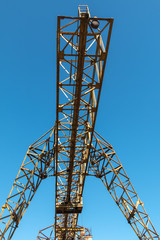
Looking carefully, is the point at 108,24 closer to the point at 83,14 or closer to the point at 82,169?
the point at 83,14

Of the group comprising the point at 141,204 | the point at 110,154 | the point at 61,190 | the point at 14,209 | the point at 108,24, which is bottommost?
the point at 14,209

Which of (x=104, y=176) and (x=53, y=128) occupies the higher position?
(x=53, y=128)

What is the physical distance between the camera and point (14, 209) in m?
12.8

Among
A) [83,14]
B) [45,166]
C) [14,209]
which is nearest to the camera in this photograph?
[83,14]

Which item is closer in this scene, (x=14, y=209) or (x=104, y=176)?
(x=14, y=209)

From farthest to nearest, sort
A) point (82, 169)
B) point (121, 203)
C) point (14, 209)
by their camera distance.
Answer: point (82, 169), point (121, 203), point (14, 209)

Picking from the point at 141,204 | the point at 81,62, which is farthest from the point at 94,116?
the point at 141,204

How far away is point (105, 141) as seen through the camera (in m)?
15.5

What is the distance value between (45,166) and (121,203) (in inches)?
227

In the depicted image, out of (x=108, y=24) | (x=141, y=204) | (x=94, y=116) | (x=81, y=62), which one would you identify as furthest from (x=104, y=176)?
(x=108, y=24)

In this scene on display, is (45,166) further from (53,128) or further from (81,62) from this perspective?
(81,62)

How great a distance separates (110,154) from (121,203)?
10.9 ft

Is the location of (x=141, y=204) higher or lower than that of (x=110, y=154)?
lower

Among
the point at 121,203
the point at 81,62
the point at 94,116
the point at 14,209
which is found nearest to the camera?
the point at 81,62
